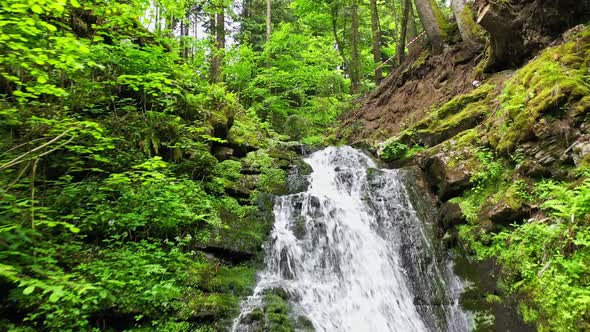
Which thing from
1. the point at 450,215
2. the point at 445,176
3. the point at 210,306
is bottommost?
the point at 210,306

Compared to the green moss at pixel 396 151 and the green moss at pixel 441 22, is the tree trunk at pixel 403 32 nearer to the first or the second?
the green moss at pixel 441 22

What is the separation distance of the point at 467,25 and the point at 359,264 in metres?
8.50

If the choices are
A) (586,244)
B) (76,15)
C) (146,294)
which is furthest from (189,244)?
(586,244)

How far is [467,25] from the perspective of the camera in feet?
34.0

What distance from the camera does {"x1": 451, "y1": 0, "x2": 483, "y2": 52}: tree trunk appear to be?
1024 cm

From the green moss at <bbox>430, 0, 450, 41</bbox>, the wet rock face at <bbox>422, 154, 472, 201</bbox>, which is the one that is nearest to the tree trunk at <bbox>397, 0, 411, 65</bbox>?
the green moss at <bbox>430, 0, 450, 41</bbox>

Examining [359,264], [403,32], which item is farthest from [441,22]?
[359,264]

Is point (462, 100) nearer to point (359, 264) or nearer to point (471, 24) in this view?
point (471, 24)

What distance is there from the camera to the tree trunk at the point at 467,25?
10.2m

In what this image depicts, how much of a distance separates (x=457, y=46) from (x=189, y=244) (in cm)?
1040

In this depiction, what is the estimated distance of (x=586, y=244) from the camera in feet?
12.5

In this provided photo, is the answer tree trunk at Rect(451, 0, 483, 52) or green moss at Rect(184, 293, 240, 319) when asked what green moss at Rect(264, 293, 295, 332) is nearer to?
green moss at Rect(184, 293, 240, 319)

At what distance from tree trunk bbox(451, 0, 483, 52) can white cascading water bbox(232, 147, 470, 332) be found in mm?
5270

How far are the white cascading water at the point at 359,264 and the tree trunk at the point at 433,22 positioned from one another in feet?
19.2
